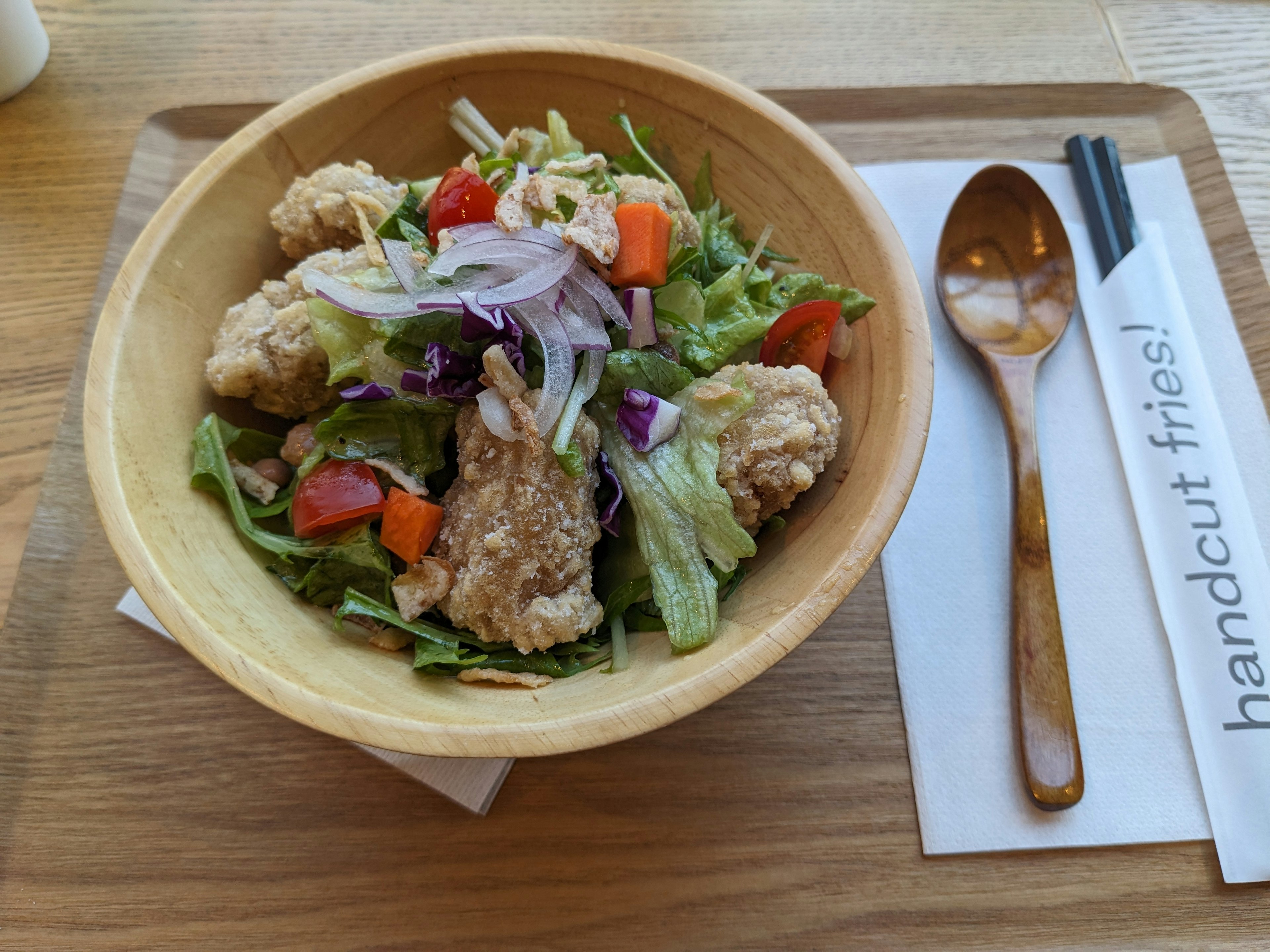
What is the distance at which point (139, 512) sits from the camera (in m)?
1.64

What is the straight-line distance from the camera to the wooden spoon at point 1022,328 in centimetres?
196

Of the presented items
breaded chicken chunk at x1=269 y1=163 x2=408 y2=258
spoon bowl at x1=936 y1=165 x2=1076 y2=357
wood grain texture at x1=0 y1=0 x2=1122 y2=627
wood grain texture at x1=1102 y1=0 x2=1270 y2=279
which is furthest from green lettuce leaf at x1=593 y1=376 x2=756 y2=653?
wood grain texture at x1=1102 y1=0 x2=1270 y2=279

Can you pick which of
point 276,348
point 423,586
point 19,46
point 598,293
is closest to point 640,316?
point 598,293

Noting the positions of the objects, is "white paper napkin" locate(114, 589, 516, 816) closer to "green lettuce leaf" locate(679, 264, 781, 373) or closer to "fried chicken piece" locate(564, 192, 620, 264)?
"green lettuce leaf" locate(679, 264, 781, 373)

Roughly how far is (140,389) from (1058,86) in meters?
3.23

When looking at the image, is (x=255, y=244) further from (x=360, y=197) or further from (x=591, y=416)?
(x=591, y=416)

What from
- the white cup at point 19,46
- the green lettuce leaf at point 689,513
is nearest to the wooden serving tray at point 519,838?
the green lettuce leaf at point 689,513

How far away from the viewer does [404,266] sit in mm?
1757

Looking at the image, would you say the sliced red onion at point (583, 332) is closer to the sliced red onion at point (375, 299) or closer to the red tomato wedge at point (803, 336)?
the sliced red onion at point (375, 299)

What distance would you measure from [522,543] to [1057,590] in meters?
1.52

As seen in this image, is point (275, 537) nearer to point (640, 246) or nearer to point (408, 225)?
point (408, 225)

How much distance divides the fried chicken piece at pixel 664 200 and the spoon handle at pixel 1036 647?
1096 mm

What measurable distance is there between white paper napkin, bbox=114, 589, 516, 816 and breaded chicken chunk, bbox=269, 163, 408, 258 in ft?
3.33

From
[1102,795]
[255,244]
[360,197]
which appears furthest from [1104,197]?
[255,244]
